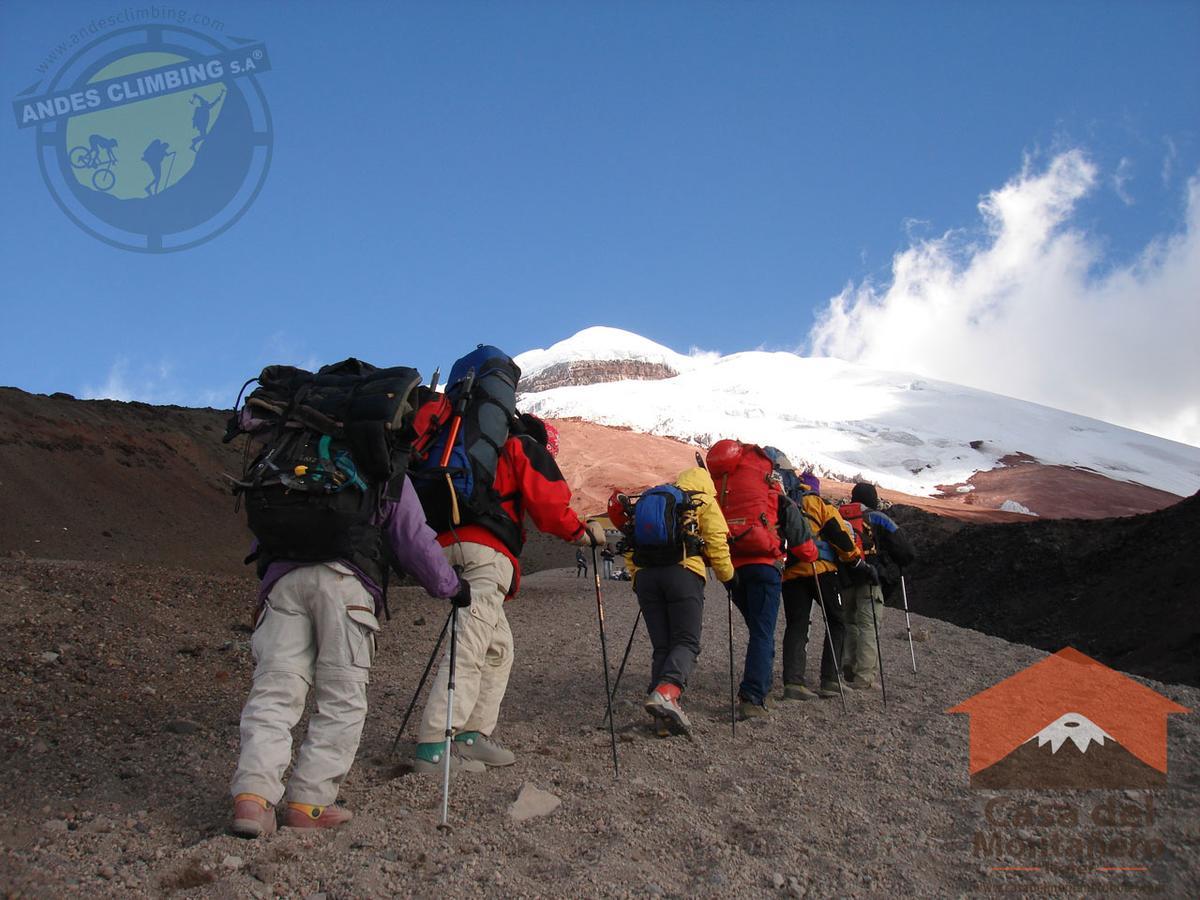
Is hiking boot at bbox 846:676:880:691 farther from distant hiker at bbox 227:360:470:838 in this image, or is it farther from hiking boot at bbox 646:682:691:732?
distant hiker at bbox 227:360:470:838

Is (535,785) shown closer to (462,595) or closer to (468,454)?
(462,595)

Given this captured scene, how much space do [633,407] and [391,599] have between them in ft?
200

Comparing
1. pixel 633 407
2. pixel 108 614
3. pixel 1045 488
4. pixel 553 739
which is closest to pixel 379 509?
pixel 553 739

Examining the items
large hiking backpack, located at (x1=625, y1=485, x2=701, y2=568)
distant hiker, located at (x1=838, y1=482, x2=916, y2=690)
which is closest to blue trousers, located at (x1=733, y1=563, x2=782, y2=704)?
large hiking backpack, located at (x1=625, y1=485, x2=701, y2=568)

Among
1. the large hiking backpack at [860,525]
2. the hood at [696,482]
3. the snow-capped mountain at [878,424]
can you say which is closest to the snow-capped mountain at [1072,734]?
the large hiking backpack at [860,525]

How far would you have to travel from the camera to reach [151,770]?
4.38 meters

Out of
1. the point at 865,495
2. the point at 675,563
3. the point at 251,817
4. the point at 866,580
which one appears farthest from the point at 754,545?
the point at 251,817

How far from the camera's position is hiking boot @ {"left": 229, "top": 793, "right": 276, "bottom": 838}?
11.1 feet

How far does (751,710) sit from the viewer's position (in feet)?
21.8

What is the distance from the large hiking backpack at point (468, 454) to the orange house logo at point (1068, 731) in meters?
3.21

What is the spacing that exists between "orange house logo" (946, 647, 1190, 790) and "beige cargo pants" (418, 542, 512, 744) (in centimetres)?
281

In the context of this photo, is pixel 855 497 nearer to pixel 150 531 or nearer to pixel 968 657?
pixel 968 657

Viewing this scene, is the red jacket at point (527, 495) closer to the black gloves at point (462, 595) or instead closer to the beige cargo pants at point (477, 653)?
the beige cargo pants at point (477, 653)

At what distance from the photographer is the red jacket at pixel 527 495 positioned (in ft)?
16.3
